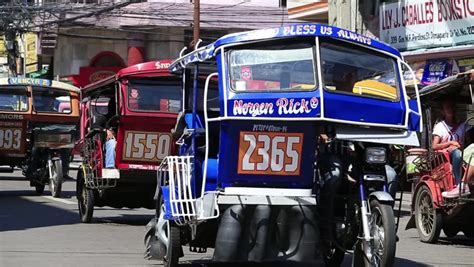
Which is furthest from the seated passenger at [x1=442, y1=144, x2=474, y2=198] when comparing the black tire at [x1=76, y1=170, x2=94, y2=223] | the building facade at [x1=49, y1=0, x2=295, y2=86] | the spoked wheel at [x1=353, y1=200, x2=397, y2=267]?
the building facade at [x1=49, y1=0, x2=295, y2=86]

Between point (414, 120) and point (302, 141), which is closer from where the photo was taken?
point (302, 141)

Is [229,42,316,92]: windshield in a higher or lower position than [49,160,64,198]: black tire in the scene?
higher

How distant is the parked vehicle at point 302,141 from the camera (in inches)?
311

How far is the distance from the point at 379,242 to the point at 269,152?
4.06 feet

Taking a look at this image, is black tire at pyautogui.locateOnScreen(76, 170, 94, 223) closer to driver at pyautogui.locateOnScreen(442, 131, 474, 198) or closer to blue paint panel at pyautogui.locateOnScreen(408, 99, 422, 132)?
driver at pyautogui.locateOnScreen(442, 131, 474, 198)

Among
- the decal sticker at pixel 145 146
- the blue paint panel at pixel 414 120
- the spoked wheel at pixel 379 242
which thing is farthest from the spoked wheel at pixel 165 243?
the decal sticker at pixel 145 146

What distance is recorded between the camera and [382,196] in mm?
7969

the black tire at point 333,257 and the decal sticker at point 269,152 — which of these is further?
the black tire at point 333,257

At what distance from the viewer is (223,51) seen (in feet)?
26.7

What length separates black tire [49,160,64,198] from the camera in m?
19.1

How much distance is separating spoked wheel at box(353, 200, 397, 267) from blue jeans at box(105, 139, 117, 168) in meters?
6.41

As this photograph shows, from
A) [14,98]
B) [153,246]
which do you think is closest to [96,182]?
[153,246]

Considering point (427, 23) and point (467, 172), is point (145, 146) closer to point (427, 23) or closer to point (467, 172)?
point (467, 172)

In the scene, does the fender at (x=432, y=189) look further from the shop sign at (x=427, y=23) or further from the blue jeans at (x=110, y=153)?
the shop sign at (x=427, y=23)
